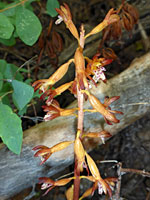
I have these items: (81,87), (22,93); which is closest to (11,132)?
→ (22,93)

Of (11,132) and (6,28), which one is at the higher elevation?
(6,28)

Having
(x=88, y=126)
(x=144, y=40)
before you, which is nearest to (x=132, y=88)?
(x=88, y=126)

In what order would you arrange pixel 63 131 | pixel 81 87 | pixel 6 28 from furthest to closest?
pixel 63 131 → pixel 6 28 → pixel 81 87

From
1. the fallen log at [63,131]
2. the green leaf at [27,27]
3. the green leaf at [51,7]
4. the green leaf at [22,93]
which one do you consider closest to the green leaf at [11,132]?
the green leaf at [22,93]

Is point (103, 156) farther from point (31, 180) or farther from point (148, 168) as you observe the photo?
point (31, 180)

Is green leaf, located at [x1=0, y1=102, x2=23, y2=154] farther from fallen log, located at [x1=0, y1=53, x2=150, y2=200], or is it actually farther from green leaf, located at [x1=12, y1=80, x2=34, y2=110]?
fallen log, located at [x1=0, y1=53, x2=150, y2=200]

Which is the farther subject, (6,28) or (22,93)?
(6,28)

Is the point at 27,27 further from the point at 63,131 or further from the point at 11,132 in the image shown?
the point at 63,131
